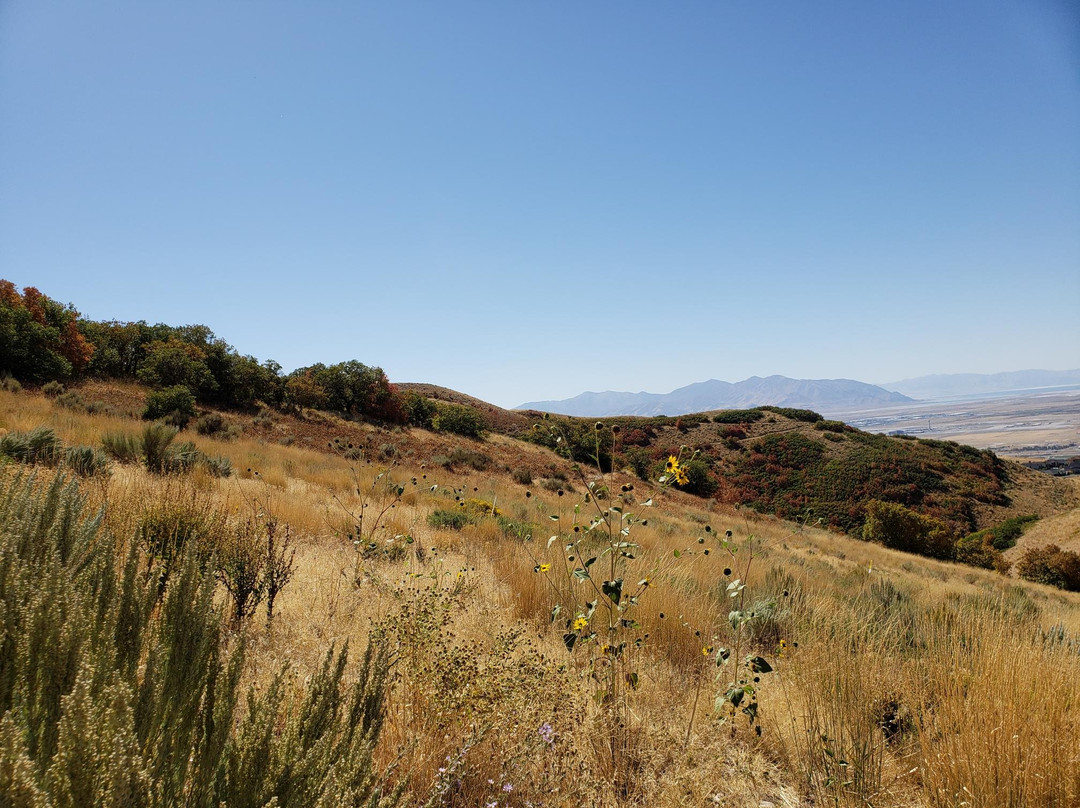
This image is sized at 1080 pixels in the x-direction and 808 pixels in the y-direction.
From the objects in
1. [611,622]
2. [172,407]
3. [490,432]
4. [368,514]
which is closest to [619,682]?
[611,622]

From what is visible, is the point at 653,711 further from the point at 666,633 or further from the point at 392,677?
the point at 392,677

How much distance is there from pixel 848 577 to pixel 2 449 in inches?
523

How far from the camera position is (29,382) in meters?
17.0

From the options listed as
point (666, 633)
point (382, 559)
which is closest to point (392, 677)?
point (666, 633)

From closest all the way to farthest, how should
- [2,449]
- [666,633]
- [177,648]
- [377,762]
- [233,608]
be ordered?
[177,648]
[377,762]
[233,608]
[666,633]
[2,449]

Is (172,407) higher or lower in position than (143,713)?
higher

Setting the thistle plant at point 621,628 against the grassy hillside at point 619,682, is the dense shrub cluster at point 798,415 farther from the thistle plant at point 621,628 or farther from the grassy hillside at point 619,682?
the thistle plant at point 621,628

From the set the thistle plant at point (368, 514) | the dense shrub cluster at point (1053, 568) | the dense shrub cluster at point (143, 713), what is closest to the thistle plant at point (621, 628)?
the dense shrub cluster at point (143, 713)

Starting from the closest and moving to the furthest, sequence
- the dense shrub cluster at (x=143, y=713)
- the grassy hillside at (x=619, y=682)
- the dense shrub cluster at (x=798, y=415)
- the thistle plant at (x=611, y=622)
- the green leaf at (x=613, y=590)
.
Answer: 1. the dense shrub cluster at (x=143, y=713)
2. the grassy hillside at (x=619, y=682)
3. the green leaf at (x=613, y=590)
4. the thistle plant at (x=611, y=622)
5. the dense shrub cluster at (x=798, y=415)

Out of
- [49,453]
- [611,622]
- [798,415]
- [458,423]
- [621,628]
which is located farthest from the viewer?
[798,415]

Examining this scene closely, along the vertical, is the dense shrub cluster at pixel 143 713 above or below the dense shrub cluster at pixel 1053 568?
above

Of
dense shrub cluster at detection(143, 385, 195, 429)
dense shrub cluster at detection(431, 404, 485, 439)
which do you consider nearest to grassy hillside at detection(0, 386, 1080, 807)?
dense shrub cluster at detection(143, 385, 195, 429)

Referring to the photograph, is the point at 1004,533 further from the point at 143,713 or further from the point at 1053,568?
the point at 143,713

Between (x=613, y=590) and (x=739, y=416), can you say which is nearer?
(x=613, y=590)
